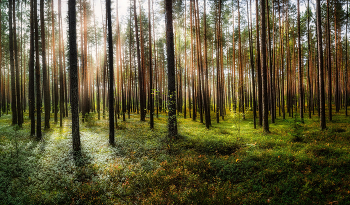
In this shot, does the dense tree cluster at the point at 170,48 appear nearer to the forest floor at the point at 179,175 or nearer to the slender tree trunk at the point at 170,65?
the slender tree trunk at the point at 170,65

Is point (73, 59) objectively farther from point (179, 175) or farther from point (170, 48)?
point (179, 175)

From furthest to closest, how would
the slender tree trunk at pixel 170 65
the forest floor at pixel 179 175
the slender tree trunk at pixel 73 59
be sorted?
the slender tree trunk at pixel 170 65
the slender tree trunk at pixel 73 59
the forest floor at pixel 179 175

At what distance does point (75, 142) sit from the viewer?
866cm

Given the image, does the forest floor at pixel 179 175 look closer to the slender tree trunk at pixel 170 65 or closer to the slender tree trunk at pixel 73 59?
the slender tree trunk at pixel 170 65

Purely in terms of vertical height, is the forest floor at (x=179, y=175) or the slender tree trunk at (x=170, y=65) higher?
the slender tree trunk at (x=170, y=65)

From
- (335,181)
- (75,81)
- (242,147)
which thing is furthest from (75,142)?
(335,181)

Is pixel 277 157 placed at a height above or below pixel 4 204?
above

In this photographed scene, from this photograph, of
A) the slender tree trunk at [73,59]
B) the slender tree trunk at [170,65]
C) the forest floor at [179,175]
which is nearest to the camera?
the forest floor at [179,175]

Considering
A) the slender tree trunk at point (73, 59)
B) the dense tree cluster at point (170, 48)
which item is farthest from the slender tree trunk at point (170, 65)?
the slender tree trunk at point (73, 59)

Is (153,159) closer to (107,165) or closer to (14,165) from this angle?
(107,165)

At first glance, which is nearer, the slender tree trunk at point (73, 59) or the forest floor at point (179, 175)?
the forest floor at point (179, 175)

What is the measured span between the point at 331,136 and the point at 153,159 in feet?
35.1

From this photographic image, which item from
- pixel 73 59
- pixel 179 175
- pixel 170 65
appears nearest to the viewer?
pixel 179 175

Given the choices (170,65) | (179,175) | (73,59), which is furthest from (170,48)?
(179,175)
